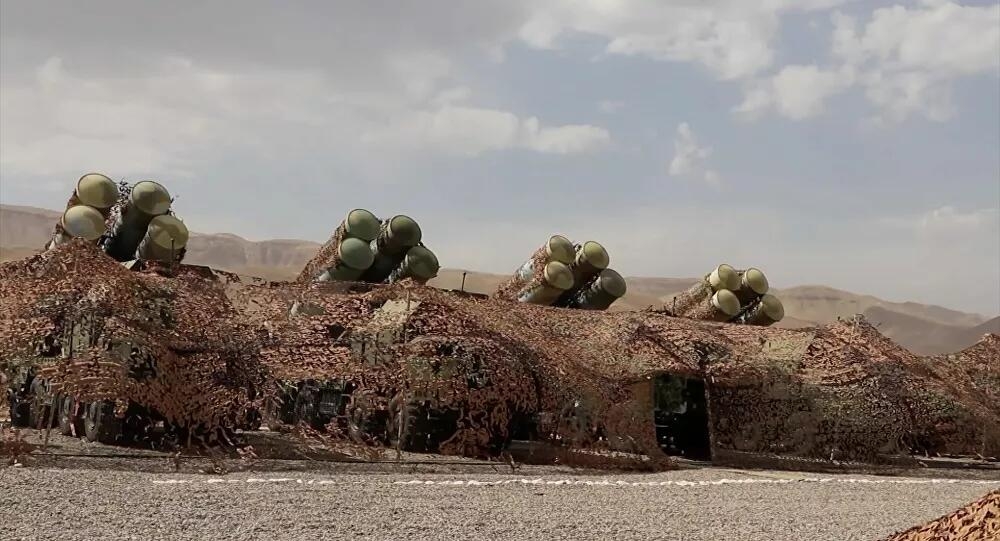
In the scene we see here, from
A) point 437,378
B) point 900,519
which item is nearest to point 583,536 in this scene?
point 900,519

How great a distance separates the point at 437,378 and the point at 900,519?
587 centimetres

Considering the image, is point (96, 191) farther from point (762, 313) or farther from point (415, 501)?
point (762, 313)

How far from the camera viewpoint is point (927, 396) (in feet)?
60.1

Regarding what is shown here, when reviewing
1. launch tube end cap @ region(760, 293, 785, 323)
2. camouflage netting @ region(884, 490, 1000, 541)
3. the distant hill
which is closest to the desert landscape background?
the distant hill

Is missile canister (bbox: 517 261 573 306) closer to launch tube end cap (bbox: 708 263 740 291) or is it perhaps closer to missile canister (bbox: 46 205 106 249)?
launch tube end cap (bbox: 708 263 740 291)

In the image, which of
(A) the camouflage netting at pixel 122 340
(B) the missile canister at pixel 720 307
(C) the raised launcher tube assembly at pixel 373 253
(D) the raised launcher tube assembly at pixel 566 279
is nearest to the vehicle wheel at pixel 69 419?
(A) the camouflage netting at pixel 122 340

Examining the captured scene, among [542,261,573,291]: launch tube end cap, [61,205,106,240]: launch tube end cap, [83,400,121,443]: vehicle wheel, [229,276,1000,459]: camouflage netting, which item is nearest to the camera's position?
[83,400,121,443]: vehicle wheel

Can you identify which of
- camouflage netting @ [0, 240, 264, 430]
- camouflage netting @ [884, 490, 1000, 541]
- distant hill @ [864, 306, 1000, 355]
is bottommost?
camouflage netting @ [884, 490, 1000, 541]

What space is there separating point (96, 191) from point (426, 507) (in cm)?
1027

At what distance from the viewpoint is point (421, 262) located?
18984 mm

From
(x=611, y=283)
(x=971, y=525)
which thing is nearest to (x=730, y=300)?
(x=611, y=283)

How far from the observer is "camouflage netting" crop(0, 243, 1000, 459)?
496 inches

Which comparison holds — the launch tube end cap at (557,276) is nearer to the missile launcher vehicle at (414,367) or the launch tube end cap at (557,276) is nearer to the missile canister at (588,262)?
the missile canister at (588,262)

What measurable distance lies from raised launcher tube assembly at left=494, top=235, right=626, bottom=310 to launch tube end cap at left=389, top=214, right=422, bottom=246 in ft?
8.03
